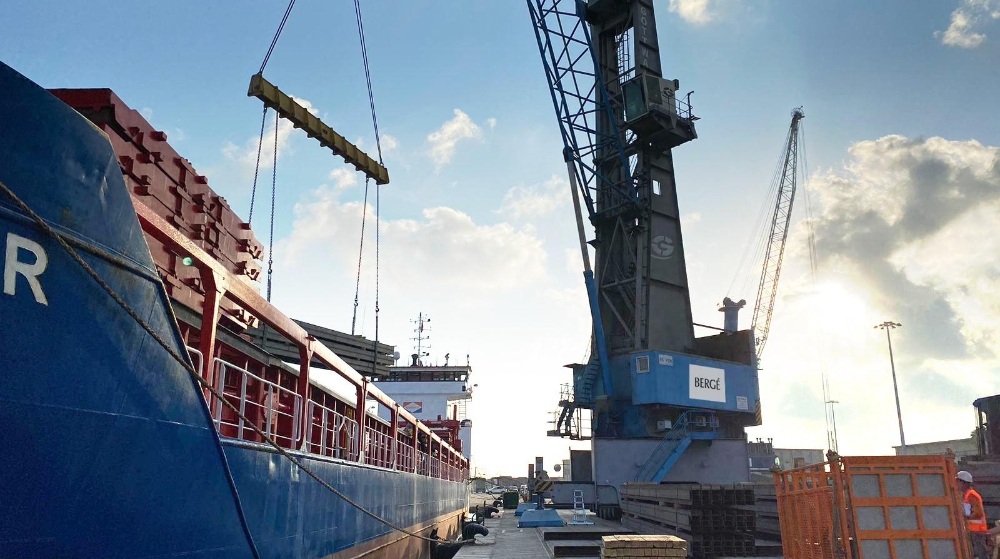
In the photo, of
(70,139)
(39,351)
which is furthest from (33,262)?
(70,139)

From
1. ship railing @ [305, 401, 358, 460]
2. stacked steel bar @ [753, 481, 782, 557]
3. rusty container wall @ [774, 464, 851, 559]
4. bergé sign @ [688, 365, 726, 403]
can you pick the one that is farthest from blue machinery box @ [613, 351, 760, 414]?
rusty container wall @ [774, 464, 851, 559]

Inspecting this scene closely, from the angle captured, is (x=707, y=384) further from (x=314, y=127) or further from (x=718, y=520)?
(x=314, y=127)

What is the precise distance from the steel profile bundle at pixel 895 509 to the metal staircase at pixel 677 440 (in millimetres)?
22550

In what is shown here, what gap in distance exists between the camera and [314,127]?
15.8m

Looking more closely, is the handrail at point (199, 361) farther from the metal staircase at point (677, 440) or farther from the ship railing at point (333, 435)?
the metal staircase at point (677, 440)

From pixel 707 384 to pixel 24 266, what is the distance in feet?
103

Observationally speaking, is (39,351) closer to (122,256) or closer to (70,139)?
(122,256)

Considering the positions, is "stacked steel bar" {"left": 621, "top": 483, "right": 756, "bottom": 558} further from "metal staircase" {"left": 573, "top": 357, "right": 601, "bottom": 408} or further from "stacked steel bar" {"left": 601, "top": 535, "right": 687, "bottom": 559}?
"metal staircase" {"left": 573, "top": 357, "right": 601, "bottom": 408}

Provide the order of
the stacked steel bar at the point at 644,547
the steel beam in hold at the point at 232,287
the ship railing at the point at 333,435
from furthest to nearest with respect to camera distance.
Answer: the stacked steel bar at the point at 644,547, the ship railing at the point at 333,435, the steel beam in hold at the point at 232,287

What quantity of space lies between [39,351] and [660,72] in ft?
117

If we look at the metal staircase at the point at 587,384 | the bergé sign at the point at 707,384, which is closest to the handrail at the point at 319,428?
the metal staircase at the point at 587,384

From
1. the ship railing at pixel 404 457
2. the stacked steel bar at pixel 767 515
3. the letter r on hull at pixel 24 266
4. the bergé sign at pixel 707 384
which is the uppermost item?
the bergé sign at pixel 707 384

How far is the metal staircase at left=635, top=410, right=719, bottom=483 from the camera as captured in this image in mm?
29797

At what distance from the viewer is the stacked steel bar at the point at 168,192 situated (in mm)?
7281
